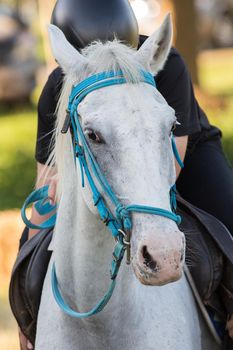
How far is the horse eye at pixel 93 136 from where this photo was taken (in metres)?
3.60

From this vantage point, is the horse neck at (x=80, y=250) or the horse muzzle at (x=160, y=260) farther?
the horse neck at (x=80, y=250)

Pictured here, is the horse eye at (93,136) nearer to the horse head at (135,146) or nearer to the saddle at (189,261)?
the horse head at (135,146)

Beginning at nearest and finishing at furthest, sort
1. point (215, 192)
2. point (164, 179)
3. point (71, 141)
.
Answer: point (164, 179) → point (71, 141) → point (215, 192)

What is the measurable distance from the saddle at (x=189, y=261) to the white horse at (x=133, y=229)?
0.12 meters

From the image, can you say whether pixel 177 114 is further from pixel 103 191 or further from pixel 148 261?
pixel 148 261

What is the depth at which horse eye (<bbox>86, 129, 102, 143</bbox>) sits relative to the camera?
3.60 metres

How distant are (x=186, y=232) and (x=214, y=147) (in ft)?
2.68

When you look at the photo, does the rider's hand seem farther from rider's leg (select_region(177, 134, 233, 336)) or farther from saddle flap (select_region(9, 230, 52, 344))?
rider's leg (select_region(177, 134, 233, 336))

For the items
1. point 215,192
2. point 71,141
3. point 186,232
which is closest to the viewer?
point 71,141

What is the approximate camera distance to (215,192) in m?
4.87

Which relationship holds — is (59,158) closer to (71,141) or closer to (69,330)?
(71,141)

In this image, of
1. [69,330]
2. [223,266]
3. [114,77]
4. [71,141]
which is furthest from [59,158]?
[223,266]

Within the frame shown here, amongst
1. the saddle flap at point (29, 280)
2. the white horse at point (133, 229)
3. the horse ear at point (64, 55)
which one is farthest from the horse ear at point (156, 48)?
the saddle flap at point (29, 280)

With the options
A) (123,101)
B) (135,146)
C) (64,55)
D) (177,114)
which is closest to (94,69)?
(64,55)
